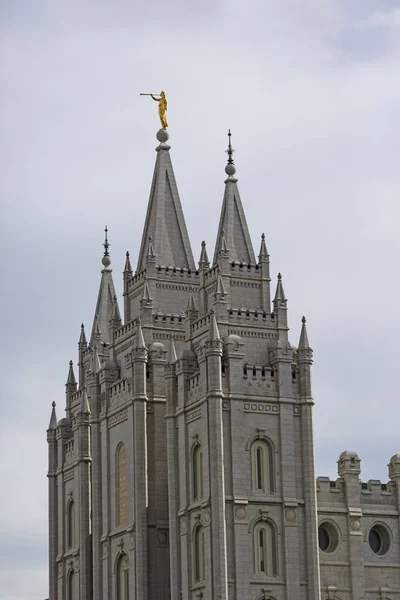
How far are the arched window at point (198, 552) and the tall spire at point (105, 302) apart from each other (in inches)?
810

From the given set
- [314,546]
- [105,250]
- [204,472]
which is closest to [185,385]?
[204,472]

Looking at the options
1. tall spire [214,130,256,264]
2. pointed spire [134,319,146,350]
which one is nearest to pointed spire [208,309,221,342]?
pointed spire [134,319,146,350]

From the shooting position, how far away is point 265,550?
7250 cm

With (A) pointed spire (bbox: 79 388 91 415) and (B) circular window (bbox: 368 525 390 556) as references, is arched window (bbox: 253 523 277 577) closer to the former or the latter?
(B) circular window (bbox: 368 525 390 556)

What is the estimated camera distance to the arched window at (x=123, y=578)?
78688 millimetres

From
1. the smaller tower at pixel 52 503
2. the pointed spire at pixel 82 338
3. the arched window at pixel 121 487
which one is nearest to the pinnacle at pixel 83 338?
the pointed spire at pixel 82 338

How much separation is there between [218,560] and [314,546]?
5.09 meters

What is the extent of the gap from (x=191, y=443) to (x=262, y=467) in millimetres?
3540

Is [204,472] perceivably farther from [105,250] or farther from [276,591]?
[105,250]

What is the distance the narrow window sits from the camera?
72625 mm

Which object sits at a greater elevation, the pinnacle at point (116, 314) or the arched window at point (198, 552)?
the pinnacle at point (116, 314)

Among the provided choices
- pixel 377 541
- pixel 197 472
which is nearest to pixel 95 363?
pixel 197 472

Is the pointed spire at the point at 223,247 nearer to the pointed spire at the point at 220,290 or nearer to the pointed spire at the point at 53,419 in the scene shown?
the pointed spire at the point at 220,290

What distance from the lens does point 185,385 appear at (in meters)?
75.6
